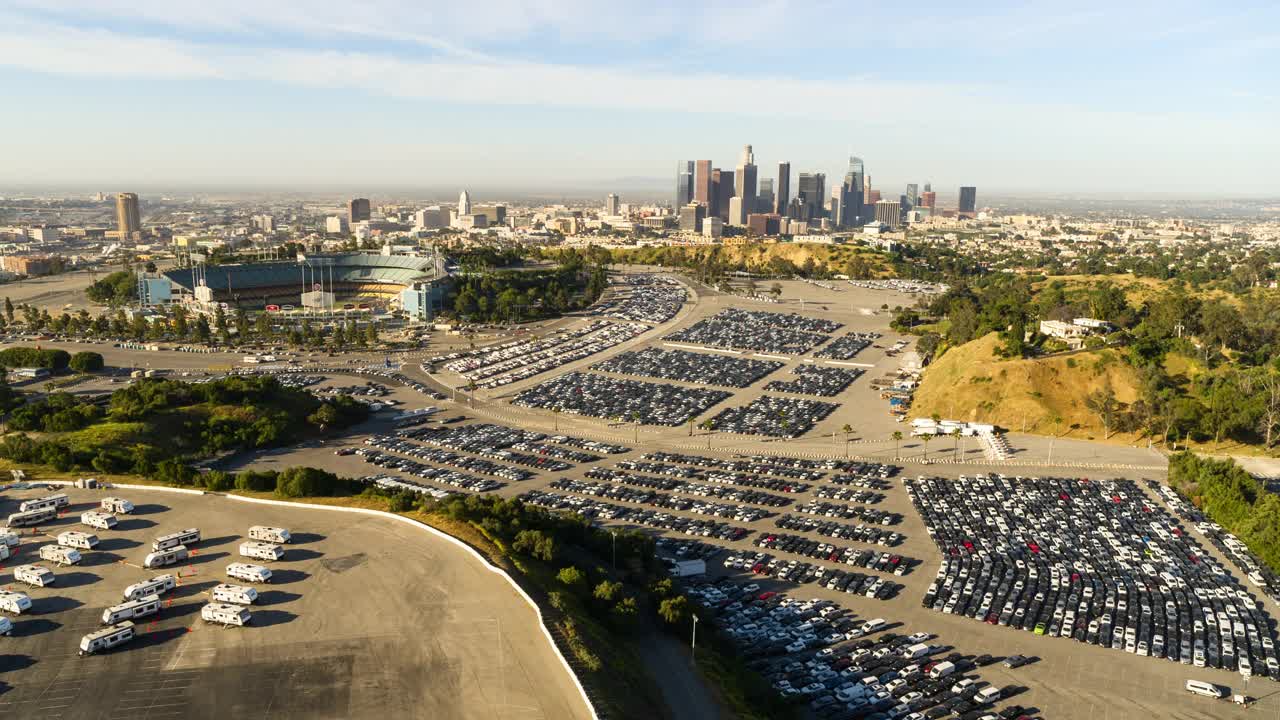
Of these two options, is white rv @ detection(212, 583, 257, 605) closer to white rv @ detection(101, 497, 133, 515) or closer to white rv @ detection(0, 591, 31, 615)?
white rv @ detection(0, 591, 31, 615)

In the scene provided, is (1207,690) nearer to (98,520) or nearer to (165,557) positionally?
(165,557)

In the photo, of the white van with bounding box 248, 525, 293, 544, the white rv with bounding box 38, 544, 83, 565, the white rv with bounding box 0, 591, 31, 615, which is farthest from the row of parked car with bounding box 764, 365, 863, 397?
the white rv with bounding box 0, 591, 31, 615

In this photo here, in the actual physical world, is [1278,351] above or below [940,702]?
above

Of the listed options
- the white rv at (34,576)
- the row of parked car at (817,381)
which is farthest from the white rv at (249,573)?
the row of parked car at (817,381)

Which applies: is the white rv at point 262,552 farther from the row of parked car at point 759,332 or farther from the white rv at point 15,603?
the row of parked car at point 759,332

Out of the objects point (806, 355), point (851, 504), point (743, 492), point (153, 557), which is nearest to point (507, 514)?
point (153, 557)

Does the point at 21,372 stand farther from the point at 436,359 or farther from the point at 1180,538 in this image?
the point at 1180,538
